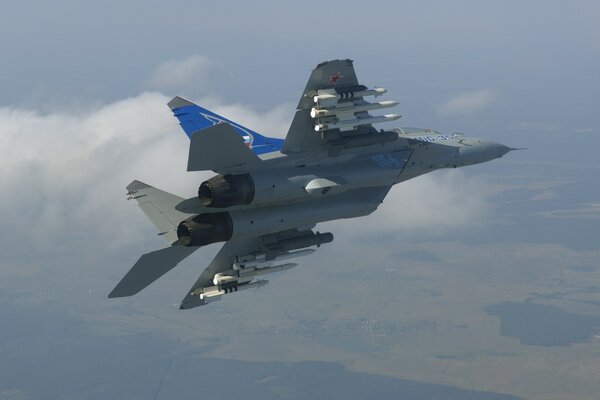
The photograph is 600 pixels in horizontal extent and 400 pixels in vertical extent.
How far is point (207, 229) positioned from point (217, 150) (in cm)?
382

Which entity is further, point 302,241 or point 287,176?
point 302,241

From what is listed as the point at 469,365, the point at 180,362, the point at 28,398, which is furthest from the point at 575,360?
the point at 28,398

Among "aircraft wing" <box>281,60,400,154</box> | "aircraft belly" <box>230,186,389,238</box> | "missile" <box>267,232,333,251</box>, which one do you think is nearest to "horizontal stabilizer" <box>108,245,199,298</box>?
"aircraft belly" <box>230,186,389,238</box>

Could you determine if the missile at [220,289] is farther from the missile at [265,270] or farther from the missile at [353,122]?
the missile at [353,122]

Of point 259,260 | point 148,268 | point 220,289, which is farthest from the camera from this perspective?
point 220,289

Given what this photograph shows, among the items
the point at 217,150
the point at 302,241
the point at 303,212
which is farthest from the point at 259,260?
the point at 217,150

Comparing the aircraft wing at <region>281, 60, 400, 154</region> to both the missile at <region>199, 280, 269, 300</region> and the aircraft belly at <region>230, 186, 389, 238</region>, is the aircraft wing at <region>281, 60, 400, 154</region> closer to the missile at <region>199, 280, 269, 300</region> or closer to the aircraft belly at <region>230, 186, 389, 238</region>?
the aircraft belly at <region>230, 186, 389, 238</region>

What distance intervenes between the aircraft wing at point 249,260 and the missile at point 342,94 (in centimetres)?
762

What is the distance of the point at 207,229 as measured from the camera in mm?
30984

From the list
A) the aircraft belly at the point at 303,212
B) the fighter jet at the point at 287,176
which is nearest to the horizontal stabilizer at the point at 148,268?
the fighter jet at the point at 287,176

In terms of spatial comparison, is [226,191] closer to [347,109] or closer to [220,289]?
[347,109]

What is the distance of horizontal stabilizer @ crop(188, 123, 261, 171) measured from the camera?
92.0 ft

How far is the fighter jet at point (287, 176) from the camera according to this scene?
29.6 meters

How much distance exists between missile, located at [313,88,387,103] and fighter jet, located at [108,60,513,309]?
38 millimetres
